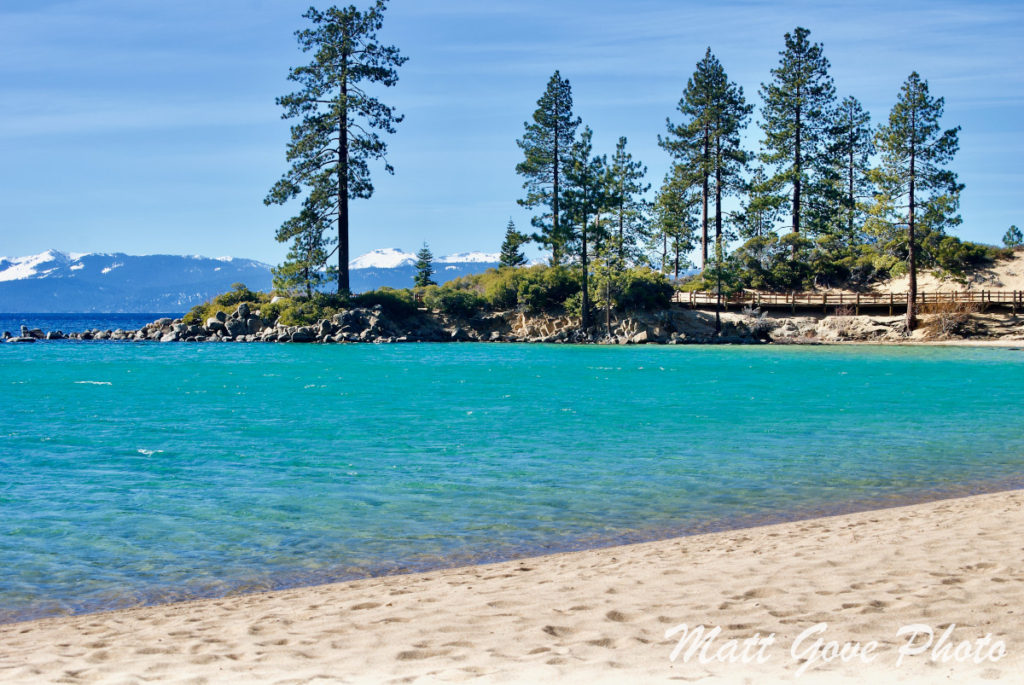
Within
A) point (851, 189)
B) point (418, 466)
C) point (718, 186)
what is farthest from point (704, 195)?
point (418, 466)

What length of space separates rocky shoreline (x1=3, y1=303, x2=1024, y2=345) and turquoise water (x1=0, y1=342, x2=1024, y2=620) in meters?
28.1

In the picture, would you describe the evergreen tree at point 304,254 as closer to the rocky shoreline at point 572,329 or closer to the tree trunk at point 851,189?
the rocky shoreline at point 572,329

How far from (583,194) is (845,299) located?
71.2 ft

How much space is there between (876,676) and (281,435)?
15.9 m

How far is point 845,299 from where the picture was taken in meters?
66.2

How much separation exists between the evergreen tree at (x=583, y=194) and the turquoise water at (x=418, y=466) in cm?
3552

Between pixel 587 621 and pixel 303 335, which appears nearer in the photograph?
pixel 587 621

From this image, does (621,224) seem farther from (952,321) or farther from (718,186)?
(952,321)

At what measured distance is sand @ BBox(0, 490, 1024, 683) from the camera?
16.9ft

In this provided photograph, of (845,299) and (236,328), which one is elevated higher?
(845,299)

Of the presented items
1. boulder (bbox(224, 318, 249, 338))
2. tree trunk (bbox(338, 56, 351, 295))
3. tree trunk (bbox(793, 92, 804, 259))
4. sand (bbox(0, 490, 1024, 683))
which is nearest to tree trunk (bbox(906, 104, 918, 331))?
tree trunk (bbox(793, 92, 804, 259))

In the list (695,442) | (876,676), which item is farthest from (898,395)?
(876,676)

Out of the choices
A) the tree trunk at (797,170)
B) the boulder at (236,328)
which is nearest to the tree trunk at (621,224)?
the tree trunk at (797,170)

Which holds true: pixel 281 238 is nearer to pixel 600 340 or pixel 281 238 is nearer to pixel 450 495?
pixel 600 340
